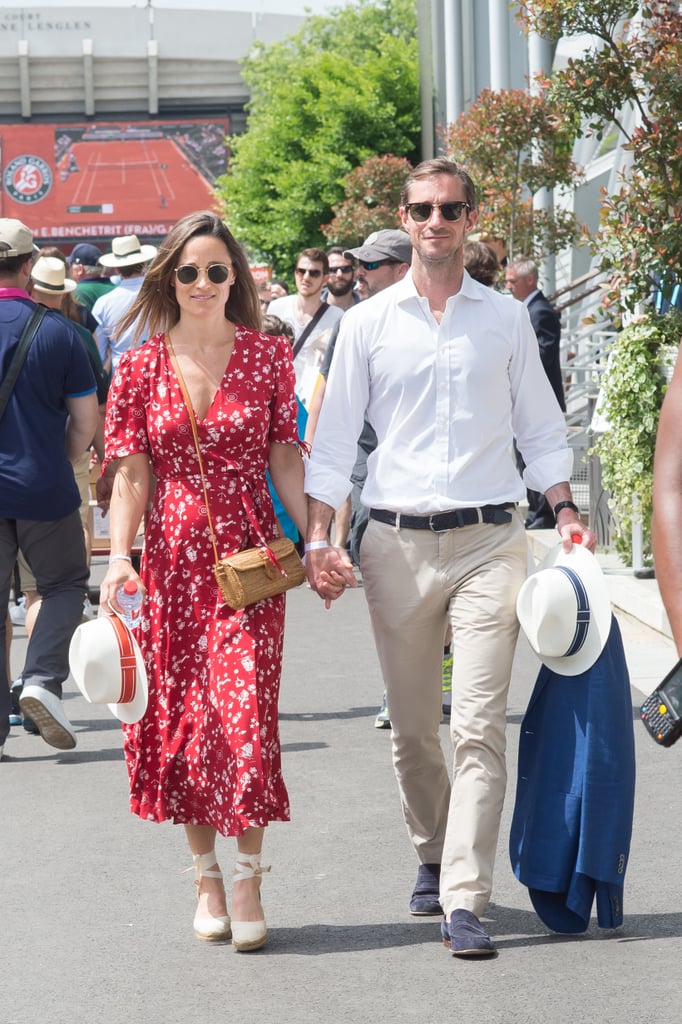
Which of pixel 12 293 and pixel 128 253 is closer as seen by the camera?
pixel 12 293

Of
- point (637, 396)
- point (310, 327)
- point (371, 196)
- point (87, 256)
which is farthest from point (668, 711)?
point (371, 196)

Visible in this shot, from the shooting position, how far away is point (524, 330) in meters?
4.95

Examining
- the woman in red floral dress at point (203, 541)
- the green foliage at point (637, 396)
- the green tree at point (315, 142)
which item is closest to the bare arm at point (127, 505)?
the woman in red floral dress at point (203, 541)

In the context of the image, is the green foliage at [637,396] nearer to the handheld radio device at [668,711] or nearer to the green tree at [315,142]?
the handheld radio device at [668,711]

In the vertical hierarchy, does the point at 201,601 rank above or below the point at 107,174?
below

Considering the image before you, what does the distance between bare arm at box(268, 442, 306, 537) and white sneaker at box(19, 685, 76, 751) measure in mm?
2406

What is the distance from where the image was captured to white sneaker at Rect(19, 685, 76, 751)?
23.0 ft

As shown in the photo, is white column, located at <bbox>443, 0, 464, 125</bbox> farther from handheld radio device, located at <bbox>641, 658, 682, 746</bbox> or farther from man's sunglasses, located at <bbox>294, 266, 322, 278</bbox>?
handheld radio device, located at <bbox>641, 658, 682, 746</bbox>

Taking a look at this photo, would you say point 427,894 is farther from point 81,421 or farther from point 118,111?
point 118,111

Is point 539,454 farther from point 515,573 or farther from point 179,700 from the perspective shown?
point 179,700

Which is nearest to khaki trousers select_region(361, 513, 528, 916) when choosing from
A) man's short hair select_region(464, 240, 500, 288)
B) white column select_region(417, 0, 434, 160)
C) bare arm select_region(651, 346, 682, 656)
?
bare arm select_region(651, 346, 682, 656)

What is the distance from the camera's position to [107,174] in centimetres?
8481

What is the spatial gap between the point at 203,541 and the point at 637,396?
621 centimetres

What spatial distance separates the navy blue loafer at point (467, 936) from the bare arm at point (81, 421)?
3277 mm
